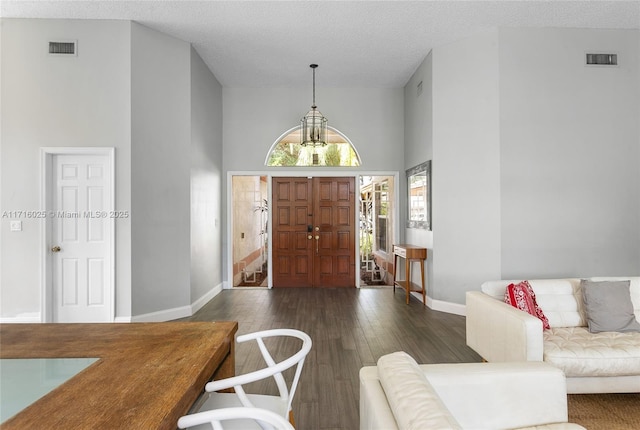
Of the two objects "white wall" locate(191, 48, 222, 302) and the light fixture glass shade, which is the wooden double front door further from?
"white wall" locate(191, 48, 222, 302)

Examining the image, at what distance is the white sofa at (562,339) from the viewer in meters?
2.18

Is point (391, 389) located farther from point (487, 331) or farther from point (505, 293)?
point (505, 293)

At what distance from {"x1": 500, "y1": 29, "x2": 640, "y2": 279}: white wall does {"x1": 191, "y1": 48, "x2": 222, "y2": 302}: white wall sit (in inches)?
160

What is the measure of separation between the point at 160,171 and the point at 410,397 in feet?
13.6

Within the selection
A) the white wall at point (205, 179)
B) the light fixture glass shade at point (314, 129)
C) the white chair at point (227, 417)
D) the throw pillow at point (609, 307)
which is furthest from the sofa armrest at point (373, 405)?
the light fixture glass shade at point (314, 129)

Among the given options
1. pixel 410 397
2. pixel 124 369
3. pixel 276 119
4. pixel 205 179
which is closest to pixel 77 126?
pixel 205 179

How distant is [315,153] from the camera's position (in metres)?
6.30

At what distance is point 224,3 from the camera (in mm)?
3740

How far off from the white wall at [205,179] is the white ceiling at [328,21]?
49 centimetres

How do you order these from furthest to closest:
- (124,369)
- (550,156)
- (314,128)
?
(314,128)
(550,156)
(124,369)

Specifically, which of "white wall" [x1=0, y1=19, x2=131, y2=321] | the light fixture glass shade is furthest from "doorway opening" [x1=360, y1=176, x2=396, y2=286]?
"white wall" [x1=0, y1=19, x2=131, y2=321]

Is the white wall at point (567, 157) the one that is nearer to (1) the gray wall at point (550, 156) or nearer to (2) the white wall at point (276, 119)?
(1) the gray wall at point (550, 156)

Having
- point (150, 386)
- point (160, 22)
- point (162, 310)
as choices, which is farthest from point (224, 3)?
point (150, 386)

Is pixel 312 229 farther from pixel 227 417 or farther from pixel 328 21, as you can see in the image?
pixel 227 417
